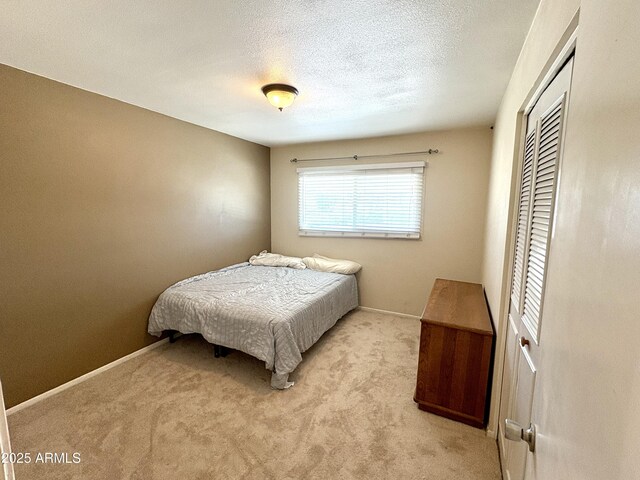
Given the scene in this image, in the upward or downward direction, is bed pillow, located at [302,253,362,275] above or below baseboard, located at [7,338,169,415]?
above

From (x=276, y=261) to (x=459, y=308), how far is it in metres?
2.51

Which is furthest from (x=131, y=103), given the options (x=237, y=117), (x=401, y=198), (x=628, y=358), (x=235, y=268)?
(x=628, y=358)

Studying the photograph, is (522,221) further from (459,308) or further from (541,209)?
(459,308)

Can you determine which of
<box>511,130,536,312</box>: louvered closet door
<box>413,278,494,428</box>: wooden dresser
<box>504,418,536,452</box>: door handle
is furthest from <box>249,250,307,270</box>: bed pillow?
<box>504,418,536,452</box>: door handle

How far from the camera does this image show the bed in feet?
7.34

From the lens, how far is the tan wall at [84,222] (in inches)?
76.9

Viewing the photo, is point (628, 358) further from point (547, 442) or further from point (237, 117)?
point (237, 117)

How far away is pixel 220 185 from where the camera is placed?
11.7ft

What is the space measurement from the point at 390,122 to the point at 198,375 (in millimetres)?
3057

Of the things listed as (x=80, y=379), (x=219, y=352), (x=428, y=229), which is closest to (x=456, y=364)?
(x=428, y=229)

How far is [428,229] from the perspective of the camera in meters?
3.46

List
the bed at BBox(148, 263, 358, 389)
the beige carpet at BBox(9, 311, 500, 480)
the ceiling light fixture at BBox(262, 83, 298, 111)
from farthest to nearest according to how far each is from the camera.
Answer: the bed at BBox(148, 263, 358, 389), the ceiling light fixture at BBox(262, 83, 298, 111), the beige carpet at BBox(9, 311, 500, 480)

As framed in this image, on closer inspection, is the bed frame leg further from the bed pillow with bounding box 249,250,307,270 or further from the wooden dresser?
the wooden dresser

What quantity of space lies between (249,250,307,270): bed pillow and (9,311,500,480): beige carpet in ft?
5.06
